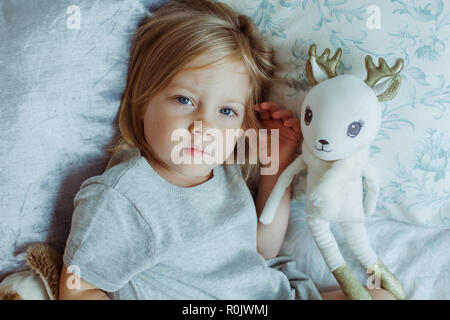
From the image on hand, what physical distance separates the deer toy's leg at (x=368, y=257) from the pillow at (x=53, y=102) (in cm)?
51

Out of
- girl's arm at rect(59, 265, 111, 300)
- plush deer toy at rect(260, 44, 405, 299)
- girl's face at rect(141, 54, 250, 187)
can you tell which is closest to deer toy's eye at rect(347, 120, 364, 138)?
plush deer toy at rect(260, 44, 405, 299)

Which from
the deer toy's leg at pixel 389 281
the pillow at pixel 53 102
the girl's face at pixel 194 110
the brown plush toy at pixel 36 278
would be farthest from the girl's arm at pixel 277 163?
the brown plush toy at pixel 36 278

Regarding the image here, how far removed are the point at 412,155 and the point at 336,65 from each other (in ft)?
0.78

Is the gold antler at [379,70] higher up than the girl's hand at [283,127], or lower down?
higher up

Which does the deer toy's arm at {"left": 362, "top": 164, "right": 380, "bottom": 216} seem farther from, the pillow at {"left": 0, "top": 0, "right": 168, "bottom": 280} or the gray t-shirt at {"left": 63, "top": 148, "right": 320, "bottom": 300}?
the pillow at {"left": 0, "top": 0, "right": 168, "bottom": 280}

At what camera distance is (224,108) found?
735 mm

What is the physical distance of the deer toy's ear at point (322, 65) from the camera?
0.67m

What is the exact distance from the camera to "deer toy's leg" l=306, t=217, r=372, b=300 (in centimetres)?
71

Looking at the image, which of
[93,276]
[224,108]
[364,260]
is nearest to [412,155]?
[364,260]

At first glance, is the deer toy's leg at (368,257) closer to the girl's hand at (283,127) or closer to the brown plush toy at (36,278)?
the girl's hand at (283,127)

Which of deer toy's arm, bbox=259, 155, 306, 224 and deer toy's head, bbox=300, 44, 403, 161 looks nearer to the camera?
deer toy's head, bbox=300, 44, 403, 161
